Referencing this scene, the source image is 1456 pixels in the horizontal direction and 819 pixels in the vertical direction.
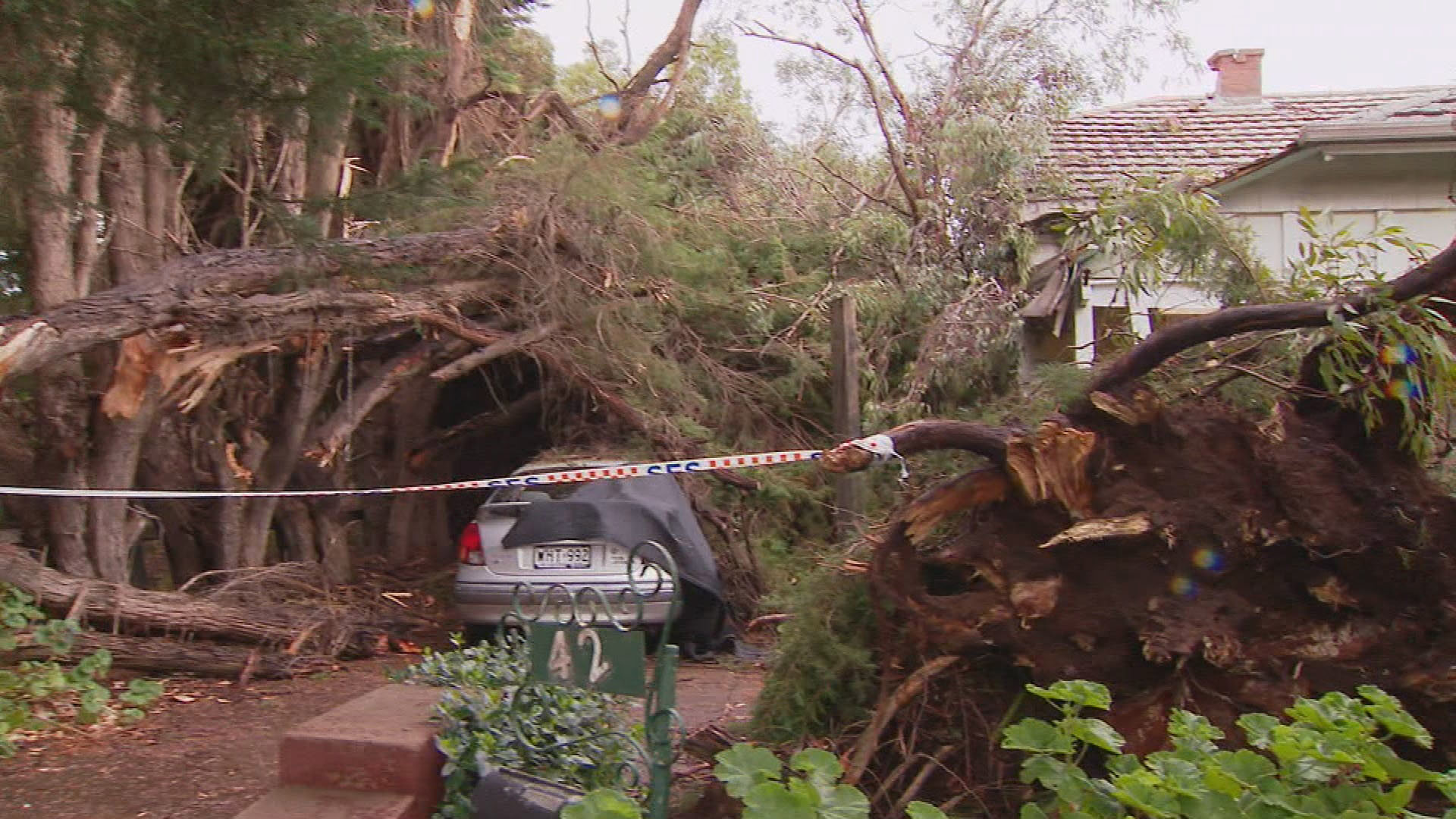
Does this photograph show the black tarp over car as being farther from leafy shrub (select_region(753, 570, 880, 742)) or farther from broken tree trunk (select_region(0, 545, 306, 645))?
leafy shrub (select_region(753, 570, 880, 742))

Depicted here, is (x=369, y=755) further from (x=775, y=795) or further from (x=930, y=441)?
(x=930, y=441)

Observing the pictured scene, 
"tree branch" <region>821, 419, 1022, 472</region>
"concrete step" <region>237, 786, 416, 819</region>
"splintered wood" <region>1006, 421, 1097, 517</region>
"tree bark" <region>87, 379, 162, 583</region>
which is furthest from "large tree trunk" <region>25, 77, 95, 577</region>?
"splintered wood" <region>1006, 421, 1097, 517</region>

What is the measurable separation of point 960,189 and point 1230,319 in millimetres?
7731

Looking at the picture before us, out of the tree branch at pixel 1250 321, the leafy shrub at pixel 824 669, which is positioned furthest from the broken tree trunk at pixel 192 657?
the tree branch at pixel 1250 321

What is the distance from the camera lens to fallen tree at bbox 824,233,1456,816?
4082 millimetres

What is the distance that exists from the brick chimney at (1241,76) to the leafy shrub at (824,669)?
14.7 meters

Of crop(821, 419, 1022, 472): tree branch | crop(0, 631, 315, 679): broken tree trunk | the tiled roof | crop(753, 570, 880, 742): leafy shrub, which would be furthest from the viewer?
the tiled roof

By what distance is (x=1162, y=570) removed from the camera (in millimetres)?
4180

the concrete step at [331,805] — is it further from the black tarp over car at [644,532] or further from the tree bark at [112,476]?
the black tarp over car at [644,532]

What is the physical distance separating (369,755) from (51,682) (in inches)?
132

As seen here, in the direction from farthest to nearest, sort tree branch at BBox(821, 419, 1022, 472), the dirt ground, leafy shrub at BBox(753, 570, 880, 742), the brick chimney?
1. the brick chimney
2. the dirt ground
3. leafy shrub at BBox(753, 570, 880, 742)
4. tree branch at BBox(821, 419, 1022, 472)

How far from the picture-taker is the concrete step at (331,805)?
4102 mm

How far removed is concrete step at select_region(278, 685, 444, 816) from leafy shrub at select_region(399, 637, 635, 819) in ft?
0.23

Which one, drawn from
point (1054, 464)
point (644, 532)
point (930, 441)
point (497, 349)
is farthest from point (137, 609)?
point (1054, 464)
